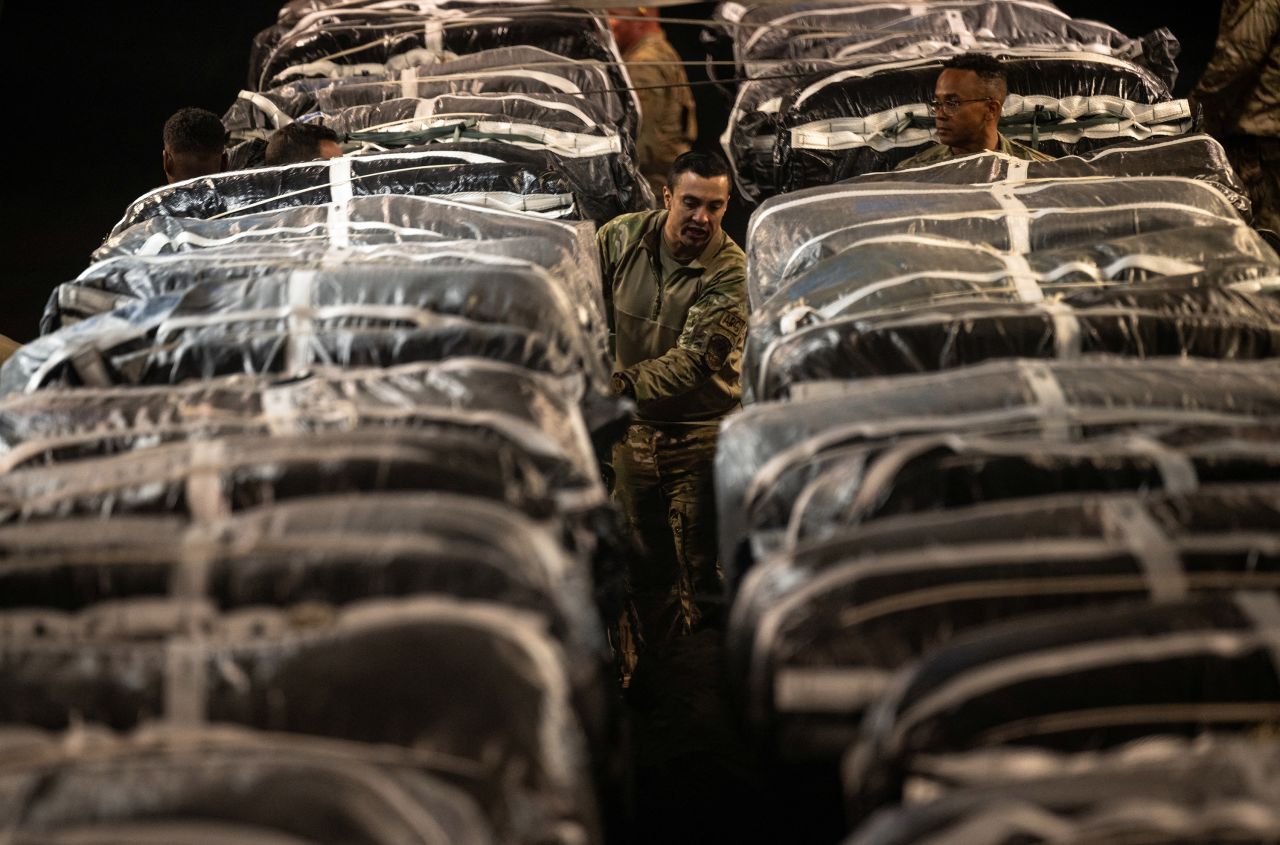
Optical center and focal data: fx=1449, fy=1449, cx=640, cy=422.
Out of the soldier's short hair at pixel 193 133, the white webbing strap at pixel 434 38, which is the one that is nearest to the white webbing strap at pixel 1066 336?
the soldier's short hair at pixel 193 133

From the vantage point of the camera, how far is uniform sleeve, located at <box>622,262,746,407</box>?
401cm

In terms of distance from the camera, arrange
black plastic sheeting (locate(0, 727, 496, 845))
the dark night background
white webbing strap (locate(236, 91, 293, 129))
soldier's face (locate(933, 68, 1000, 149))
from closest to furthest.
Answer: black plastic sheeting (locate(0, 727, 496, 845)) → soldier's face (locate(933, 68, 1000, 149)) → white webbing strap (locate(236, 91, 293, 129)) → the dark night background

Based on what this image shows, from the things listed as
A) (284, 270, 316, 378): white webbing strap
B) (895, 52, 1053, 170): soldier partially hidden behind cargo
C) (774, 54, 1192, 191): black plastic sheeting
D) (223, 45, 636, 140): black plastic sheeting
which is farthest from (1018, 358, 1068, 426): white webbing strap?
(223, 45, 636, 140): black plastic sheeting

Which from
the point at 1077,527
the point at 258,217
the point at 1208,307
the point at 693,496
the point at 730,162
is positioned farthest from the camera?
the point at 730,162

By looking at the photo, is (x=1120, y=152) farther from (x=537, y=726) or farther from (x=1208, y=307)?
(x=537, y=726)

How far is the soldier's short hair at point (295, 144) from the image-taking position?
406 cm

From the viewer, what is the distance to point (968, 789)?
1.66 m

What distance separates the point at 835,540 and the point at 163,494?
987 mm

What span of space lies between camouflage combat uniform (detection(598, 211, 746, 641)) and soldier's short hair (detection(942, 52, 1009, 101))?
2.93 feet

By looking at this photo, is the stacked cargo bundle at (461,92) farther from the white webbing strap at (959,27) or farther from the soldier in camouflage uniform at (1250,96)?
the soldier in camouflage uniform at (1250,96)

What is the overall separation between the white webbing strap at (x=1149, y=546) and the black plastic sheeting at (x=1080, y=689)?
12 centimetres

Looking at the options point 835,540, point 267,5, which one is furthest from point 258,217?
point 267,5

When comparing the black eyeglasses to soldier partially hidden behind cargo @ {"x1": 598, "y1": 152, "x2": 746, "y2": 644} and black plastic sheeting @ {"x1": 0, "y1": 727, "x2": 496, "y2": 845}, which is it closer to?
soldier partially hidden behind cargo @ {"x1": 598, "y1": 152, "x2": 746, "y2": 644}

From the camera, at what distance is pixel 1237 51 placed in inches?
240
